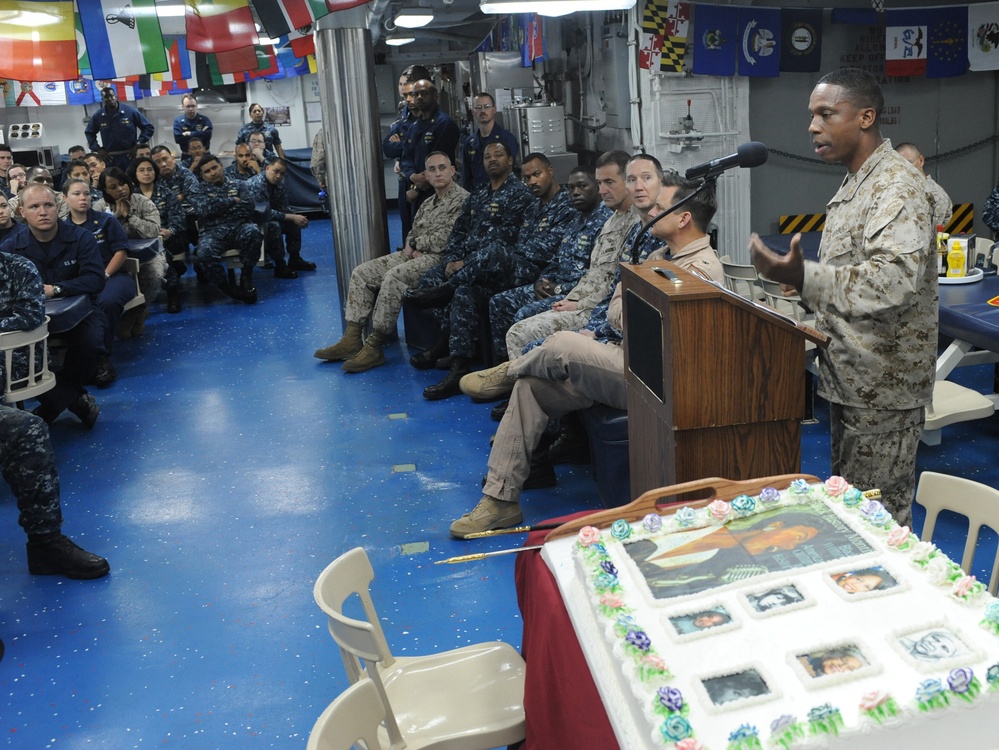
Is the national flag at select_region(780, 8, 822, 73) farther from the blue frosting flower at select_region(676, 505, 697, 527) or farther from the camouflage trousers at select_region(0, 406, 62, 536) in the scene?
the blue frosting flower at select_region(676, 505, 697, 527)

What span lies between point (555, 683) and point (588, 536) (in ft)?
0.96

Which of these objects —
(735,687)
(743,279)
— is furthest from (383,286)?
(735,687)

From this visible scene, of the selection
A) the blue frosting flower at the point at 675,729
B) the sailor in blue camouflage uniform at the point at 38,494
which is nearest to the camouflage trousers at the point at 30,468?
the sailor in blue camouflage uniform at the point at 38,494

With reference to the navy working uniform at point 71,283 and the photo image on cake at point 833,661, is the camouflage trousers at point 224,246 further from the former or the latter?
the photo image on cake at point 833,661

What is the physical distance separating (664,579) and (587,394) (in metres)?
2.04

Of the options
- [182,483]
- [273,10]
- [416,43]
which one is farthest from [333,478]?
[416,43]

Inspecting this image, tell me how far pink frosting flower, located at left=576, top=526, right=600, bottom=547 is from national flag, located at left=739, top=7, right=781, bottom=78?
628 cm

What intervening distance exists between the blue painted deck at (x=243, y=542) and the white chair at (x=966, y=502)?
1394mm

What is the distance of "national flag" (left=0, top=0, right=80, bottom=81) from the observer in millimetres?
6738

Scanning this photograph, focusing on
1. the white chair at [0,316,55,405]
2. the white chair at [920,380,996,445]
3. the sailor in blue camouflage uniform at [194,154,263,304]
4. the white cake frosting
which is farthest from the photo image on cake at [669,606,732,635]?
the sailor in blue camouflage uniform at [194,154,263,304]

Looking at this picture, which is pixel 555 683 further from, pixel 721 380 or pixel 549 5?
pixel 549 5

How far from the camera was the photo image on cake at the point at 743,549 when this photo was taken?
5.77 feet

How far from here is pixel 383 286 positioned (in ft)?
21.4

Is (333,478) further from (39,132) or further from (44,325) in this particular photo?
(39,132)
